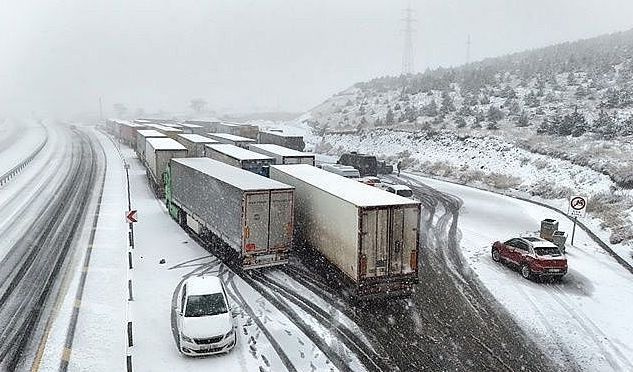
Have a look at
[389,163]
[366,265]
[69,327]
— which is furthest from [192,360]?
[389,163]

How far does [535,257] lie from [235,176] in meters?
13.0

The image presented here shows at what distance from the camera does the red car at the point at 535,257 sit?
19.1 meters

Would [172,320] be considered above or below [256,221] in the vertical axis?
below

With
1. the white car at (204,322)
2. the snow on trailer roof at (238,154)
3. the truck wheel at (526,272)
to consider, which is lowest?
the truck wheel at (526,272)

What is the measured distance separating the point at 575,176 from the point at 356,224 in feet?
84.0

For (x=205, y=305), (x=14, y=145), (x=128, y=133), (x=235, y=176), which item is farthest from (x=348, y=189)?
(x=14, y=145)

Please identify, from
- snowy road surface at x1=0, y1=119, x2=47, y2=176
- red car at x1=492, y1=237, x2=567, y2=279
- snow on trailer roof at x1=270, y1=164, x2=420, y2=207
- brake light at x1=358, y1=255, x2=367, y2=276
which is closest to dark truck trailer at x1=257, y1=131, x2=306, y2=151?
snowy road surface at x1=0, y1=119, x2=47, y2=176

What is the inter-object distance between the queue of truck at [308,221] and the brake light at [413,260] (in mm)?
34

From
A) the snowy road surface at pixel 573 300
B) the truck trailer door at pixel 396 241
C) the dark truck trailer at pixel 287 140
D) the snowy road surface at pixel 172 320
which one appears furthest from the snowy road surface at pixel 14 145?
the snowy road surface at pixel 573 300

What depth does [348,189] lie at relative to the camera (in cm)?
1855

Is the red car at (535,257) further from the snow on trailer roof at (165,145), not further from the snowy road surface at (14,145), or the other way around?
the snowy road surface at (14,145)

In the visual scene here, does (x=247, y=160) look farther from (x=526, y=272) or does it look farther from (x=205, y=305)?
(x=526, y=272)

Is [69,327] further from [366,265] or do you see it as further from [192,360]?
[366,265]

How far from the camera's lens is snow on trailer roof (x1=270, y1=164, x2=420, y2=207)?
16.2 metres
